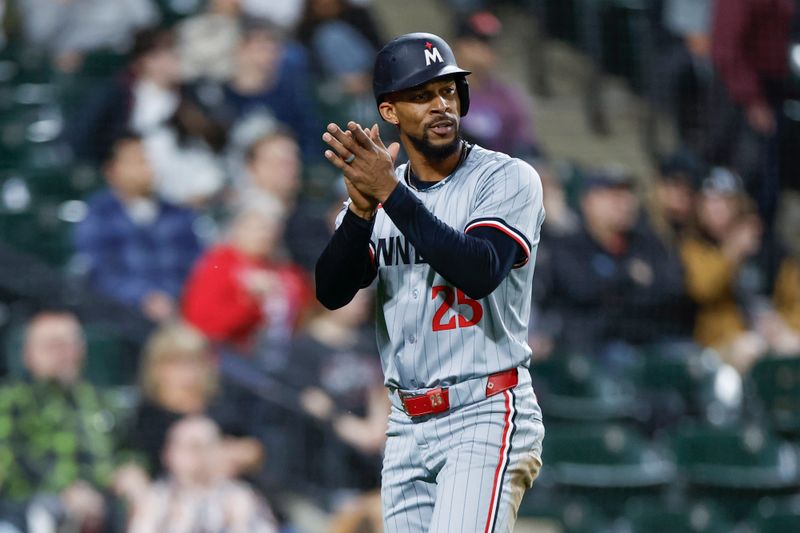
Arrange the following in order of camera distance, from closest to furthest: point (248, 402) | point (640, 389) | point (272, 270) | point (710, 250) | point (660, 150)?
point (248, 402), point (272, 270), point (640, 389), point (710, 250), point (660, 150)

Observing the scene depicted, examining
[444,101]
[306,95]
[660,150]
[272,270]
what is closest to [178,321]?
[272,270]

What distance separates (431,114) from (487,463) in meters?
0.67

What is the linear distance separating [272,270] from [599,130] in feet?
9.04

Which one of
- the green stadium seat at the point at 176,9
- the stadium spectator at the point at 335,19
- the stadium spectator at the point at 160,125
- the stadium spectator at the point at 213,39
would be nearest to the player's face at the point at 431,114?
the stadium spectator at the point at 160,125

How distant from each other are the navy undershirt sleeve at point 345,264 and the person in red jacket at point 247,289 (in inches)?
93.5

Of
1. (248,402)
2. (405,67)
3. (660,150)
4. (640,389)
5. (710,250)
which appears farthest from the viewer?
(660,150)

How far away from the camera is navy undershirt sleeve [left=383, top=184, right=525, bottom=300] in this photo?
2410 mm

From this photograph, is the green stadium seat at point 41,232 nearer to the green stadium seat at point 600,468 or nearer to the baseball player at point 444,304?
the green stadium seat at point 600,468

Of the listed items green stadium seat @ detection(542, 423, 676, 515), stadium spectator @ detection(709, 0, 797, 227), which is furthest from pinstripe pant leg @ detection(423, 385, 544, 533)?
stadium spectator @ detection(709, 0, 797, 227)

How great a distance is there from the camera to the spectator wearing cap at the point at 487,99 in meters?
6.33

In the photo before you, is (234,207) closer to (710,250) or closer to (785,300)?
(710,250)

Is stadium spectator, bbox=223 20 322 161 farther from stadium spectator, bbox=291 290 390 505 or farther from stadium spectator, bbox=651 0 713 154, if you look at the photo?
stadium spectator, bbox=651 0 713 154

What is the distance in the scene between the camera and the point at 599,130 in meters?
7.36

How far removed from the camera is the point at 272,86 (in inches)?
239
